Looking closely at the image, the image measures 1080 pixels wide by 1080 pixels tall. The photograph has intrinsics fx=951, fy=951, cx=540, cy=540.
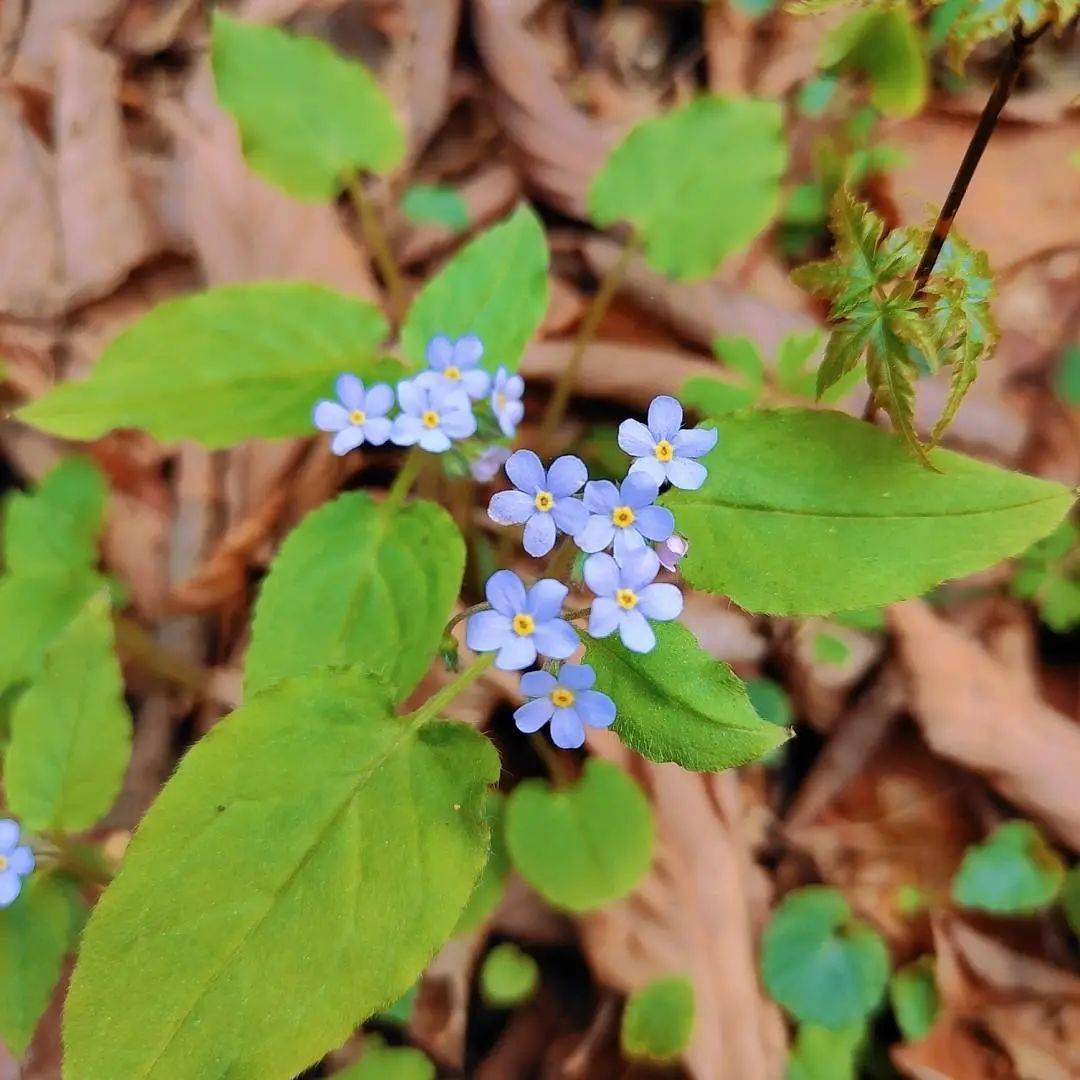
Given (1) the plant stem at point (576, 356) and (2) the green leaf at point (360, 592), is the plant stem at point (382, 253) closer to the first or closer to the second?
(1) the plant stem at point (576, 356)

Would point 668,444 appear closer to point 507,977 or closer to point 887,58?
point 507,977

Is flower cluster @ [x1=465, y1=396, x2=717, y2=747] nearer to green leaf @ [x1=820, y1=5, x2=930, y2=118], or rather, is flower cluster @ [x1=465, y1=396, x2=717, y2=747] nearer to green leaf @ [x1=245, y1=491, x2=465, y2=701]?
green leaf @ [x1=245, y1=491, x2=465, y2=701]

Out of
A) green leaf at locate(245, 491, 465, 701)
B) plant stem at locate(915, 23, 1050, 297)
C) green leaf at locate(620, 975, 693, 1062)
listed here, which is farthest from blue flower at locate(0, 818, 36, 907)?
plant stem at locate(915, 23, 1050, 297)

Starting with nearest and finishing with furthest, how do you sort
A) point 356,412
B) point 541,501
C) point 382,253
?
1. point 541,501
2. point 356,412
3. point 382,253

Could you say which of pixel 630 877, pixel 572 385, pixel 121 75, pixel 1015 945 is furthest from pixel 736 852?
pixel 121 75

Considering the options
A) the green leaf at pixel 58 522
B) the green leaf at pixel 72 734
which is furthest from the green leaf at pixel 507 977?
the green leaf at pixel 58 522

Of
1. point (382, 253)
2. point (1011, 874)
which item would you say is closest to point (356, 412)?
point (382, 253)

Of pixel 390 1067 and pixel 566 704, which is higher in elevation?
pixel 566 704
